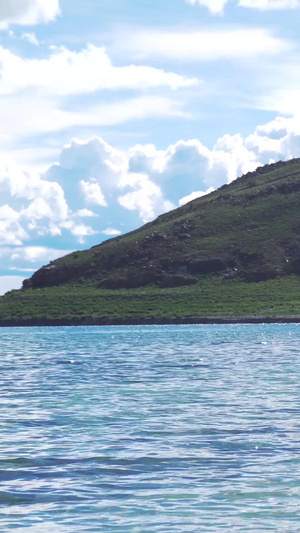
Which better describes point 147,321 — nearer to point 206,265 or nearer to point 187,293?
point 187,293

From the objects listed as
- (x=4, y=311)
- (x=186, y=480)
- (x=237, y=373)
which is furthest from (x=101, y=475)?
(x=4, y=311)

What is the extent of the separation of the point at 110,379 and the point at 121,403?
31.9 feet

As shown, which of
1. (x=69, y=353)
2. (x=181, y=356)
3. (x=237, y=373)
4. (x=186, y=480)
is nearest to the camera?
(x=186, y=480)

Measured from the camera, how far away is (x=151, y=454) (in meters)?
20.0

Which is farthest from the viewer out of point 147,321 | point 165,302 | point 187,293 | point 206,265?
point 206,265

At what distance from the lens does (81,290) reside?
195m

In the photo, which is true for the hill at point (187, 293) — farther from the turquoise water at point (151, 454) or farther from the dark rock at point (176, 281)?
the turquoise water at point (151, 454)

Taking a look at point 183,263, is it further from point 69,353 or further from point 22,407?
point 22,407

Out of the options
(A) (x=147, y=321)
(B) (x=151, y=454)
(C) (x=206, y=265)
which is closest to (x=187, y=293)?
(C) (x=206, y=265)

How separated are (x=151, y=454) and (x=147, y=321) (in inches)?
5412

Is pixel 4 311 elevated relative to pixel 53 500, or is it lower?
elevated

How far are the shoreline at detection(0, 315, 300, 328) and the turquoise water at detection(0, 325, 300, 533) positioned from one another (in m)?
111

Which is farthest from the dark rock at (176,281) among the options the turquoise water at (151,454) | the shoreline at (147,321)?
Answer: the turquoise water at (151,454)

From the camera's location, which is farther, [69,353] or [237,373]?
[69,353]
